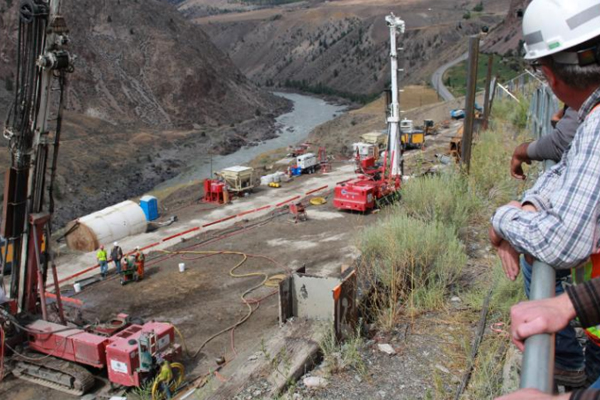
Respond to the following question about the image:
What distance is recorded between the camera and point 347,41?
131125 millimetres

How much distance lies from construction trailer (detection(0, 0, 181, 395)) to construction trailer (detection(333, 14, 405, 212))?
417 inches

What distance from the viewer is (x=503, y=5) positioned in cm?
12219

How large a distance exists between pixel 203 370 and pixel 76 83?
60078 mm

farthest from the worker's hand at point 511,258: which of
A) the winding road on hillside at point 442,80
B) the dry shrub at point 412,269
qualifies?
the winding road on hillside at point 442,80

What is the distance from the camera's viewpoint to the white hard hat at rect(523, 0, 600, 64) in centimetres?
235

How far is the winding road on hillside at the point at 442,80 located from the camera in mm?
64637

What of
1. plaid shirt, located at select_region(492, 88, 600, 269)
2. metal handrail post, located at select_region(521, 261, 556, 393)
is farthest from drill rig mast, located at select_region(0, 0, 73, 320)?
metal handrail post, located at select_region(521, 261, 556, 393)

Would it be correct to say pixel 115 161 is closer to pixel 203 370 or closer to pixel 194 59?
pixel 194 59

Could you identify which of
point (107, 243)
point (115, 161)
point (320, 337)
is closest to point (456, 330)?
point (320, 337)

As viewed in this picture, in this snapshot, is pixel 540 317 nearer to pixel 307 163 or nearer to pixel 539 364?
pixel 539 364

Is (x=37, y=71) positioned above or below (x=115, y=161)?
above

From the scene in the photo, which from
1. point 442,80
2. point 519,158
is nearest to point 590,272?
point 519,158

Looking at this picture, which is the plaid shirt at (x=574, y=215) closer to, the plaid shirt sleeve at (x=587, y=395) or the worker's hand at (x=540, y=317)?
the worker's hand at (x=540, y=317)

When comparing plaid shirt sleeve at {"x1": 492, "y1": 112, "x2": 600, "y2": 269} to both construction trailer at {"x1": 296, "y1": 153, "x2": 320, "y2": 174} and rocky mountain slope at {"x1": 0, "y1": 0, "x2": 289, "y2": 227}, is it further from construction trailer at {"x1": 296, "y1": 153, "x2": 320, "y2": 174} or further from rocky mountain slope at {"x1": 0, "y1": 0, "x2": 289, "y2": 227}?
rocky mountain slope at {"x1": 0, "y1": 0, "x2": 289, "y2": 227}
